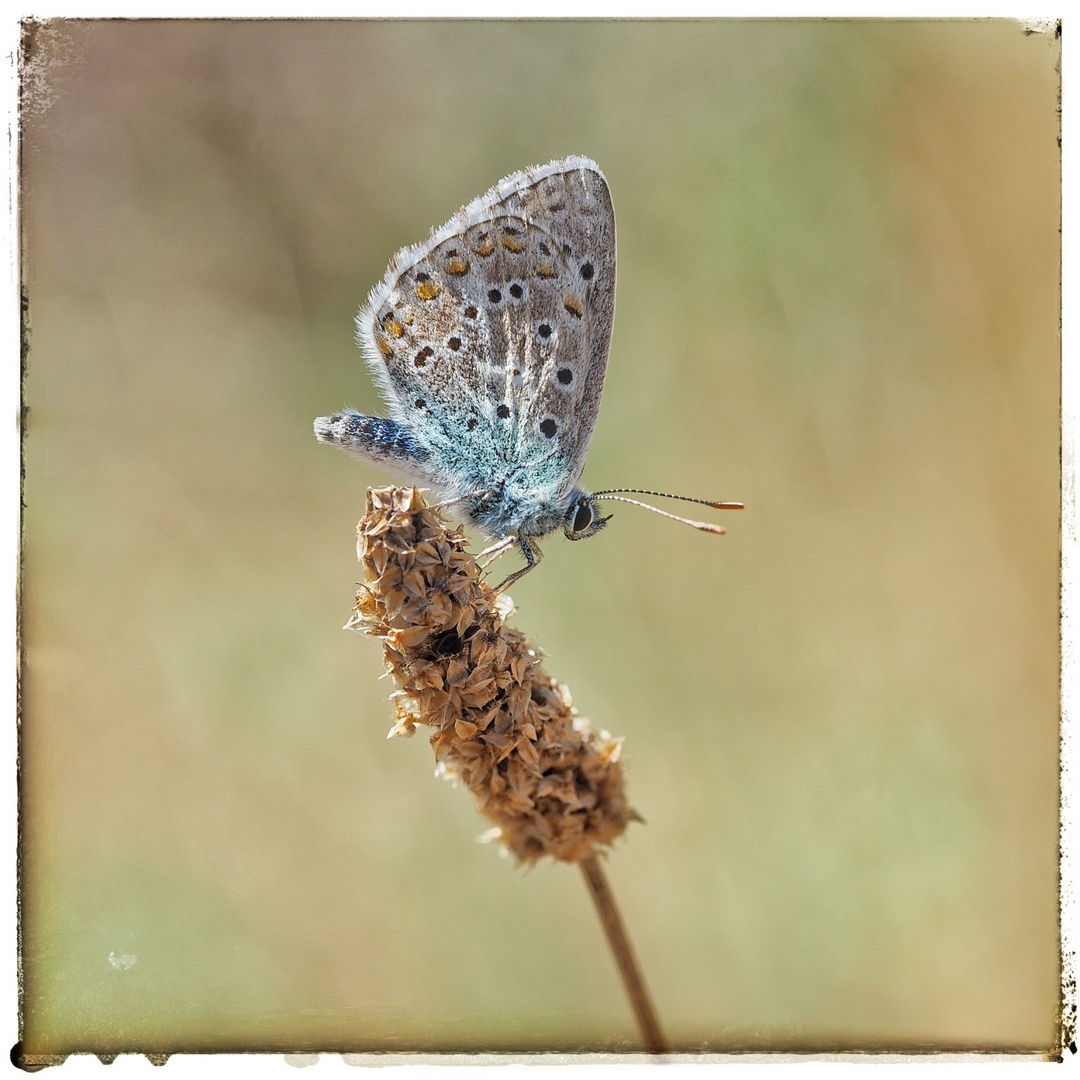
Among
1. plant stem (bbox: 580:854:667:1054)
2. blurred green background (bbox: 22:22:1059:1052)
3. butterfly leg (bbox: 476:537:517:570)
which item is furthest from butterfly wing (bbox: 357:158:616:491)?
plant stem (bbox: 580:854:667:1054)

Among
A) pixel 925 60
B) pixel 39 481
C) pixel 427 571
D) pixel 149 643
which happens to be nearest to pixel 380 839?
pixel 149 643

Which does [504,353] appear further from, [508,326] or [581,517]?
[581,517]

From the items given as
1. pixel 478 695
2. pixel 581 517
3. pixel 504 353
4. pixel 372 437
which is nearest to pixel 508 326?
pixel 504 353

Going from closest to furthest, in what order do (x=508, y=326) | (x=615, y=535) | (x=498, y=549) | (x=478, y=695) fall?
1. (x=478, y=695)
2. (x=498, y=549)
3. (x=508, y=326)
4. (x=615, y=535)

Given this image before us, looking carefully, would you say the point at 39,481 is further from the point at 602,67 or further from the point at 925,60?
the point at 925,60

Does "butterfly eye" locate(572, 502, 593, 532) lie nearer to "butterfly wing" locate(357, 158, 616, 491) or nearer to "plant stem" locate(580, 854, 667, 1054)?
"butterfly wing" locate(357, 158, 616, 491)

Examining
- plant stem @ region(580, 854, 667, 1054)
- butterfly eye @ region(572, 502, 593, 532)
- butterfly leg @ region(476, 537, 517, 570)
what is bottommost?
plant stem @ region(580, 854, 667, 1054)
